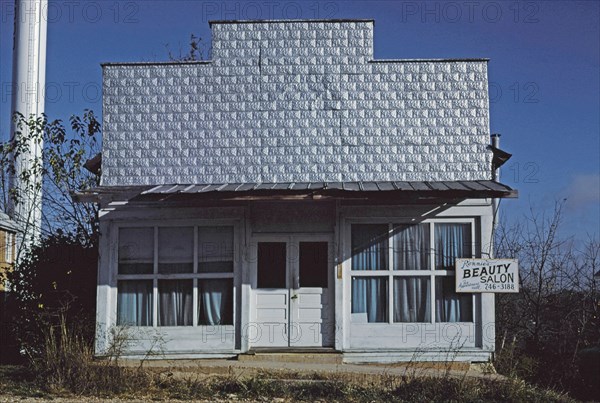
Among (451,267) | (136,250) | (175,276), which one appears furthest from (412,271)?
(136,250)

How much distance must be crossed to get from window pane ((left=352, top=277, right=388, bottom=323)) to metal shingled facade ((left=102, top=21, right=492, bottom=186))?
6.62 feet

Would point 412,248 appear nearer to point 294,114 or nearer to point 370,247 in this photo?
point 370,247

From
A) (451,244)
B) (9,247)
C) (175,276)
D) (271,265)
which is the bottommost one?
(175,276)

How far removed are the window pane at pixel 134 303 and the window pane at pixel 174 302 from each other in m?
0.23

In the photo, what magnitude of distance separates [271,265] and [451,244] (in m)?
3.51

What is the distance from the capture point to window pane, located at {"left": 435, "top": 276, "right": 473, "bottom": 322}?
A: 15617 millimetres

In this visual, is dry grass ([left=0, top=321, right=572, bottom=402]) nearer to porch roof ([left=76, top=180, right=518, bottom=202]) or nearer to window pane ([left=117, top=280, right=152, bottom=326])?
window pane ([left=117, top=280, right=152, bottom=326])

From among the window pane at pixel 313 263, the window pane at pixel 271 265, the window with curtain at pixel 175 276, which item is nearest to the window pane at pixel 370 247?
the window pane at pixel 313 263

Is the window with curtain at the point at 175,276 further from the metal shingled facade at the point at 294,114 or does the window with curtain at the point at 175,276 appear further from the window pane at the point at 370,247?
the window pane at the point at 370,247

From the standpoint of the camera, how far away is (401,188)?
14680 mm

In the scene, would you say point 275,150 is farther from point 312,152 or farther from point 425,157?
point 425,157

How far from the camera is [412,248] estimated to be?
15.8 m

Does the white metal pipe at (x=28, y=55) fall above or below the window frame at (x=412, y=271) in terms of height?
above

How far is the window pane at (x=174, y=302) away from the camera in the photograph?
15.8 meters
